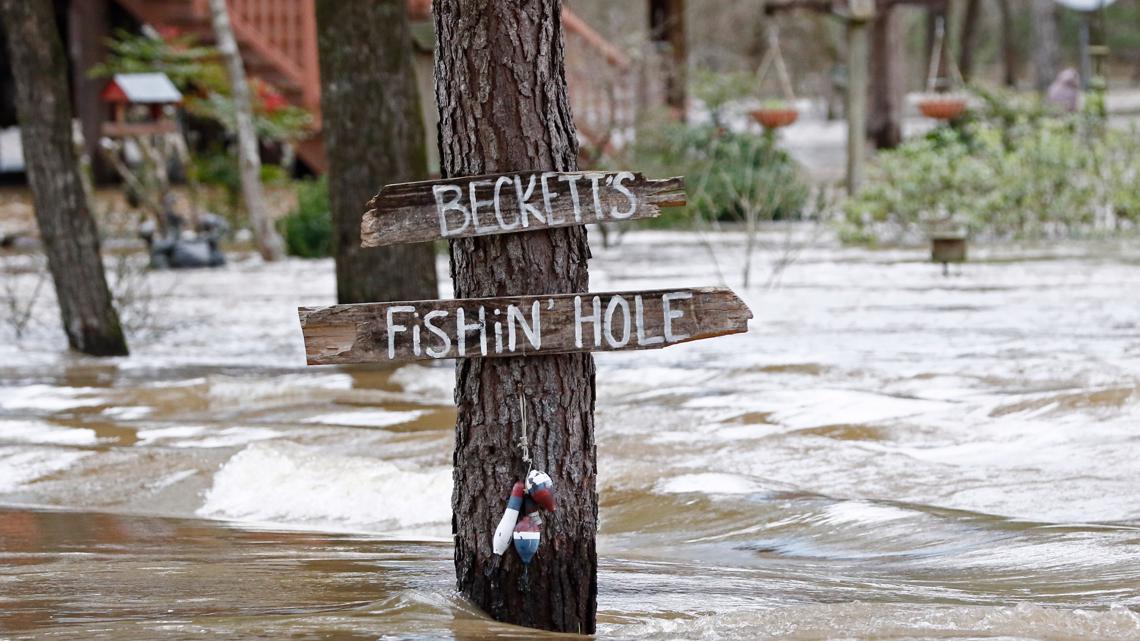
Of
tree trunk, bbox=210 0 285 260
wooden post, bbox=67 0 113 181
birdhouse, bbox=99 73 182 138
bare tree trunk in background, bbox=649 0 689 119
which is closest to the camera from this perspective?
birdhouse, bbox=99 73 182 138

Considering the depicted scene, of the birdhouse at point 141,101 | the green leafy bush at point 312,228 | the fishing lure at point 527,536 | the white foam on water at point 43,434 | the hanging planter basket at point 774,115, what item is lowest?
the white foam on water at point 43,434

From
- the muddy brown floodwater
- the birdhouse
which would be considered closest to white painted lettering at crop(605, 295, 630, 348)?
the muddy brown floodwater

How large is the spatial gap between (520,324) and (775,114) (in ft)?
50.2

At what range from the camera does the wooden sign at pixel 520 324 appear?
13.6 ft

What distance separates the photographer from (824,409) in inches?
333

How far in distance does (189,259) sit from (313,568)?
12.4m

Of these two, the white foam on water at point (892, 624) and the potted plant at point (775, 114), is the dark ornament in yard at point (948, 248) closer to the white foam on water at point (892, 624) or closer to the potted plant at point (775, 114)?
the potted plant at point (775, 114)

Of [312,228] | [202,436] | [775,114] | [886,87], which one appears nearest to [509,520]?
[202,436]

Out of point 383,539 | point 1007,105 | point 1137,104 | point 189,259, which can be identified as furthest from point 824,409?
point 1137,104

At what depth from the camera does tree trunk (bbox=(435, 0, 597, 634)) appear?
422 cm

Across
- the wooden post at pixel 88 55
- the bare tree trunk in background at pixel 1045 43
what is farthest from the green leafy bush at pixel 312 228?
the bare tree trunk in background at pixel 1045 43

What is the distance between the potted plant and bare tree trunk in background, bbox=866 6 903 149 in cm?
622

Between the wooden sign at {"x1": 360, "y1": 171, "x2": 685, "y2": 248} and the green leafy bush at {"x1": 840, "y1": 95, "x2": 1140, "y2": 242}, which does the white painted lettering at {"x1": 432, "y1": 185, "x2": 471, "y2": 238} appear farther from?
the green leafy bush at {"x1": 840, "y1": 95, "x2": 1140, "y2": 242}

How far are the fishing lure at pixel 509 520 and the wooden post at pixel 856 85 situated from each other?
15.5 m
